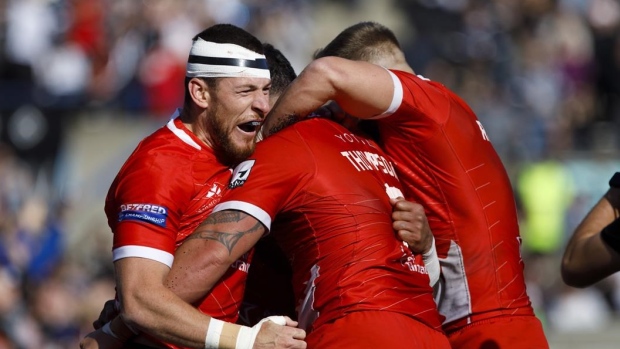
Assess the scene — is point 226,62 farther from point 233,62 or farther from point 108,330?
point 108,330

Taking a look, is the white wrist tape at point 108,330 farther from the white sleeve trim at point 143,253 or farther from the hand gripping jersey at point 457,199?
the hand gripping jersey at point 457,199

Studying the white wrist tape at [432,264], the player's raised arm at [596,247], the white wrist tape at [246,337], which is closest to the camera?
the player's raised arm at [596,247]

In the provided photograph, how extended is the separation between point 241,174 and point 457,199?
3.65 ft

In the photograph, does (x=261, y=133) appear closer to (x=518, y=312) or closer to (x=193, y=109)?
(x=193, y=109)

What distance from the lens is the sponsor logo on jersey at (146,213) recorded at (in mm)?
5051

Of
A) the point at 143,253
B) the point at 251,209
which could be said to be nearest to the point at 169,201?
the point at 143,253

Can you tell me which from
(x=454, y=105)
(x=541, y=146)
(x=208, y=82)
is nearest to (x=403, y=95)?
(x=454, y=105)

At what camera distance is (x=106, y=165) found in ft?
50.4

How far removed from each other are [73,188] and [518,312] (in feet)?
35.0

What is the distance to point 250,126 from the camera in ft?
18.1

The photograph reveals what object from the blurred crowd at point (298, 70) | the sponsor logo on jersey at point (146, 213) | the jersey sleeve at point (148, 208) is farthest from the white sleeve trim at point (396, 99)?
the blurred crowd at point (298, 70)

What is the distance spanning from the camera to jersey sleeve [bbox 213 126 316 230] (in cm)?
499

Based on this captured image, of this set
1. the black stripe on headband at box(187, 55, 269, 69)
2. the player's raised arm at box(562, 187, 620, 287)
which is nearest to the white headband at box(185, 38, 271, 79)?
the black stripe on headband at box(187, 55, 269, 69)

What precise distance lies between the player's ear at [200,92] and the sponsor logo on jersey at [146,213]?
672 mm
